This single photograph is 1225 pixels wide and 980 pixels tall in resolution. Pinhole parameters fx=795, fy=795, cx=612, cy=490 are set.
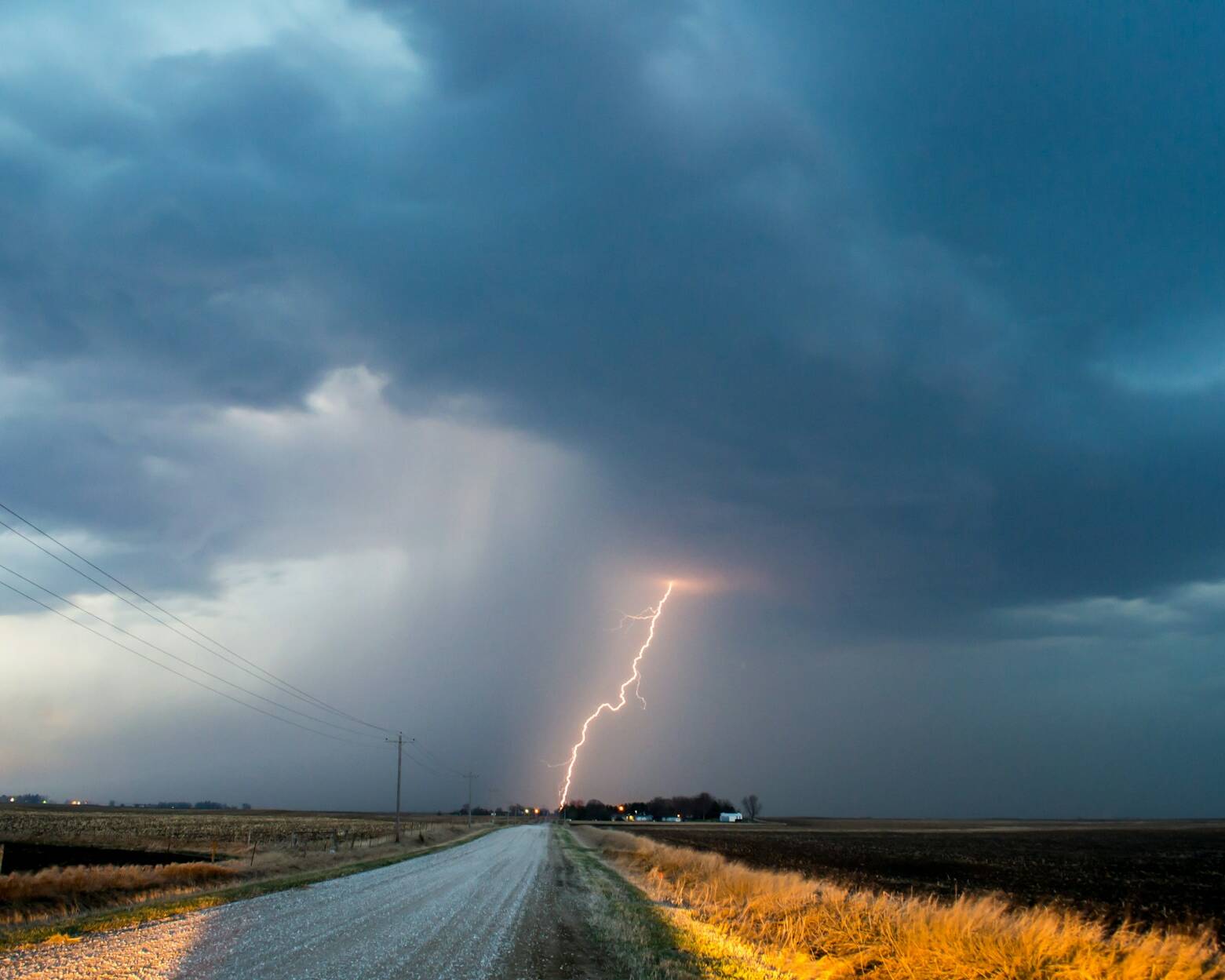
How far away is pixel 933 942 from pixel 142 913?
1661 cm

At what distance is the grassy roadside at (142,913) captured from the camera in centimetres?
1431

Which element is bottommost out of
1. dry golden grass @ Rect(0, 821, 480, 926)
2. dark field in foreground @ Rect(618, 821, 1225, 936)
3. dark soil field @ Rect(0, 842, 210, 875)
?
dark field in foreground @ Rect(618, 821, 1225, 936)

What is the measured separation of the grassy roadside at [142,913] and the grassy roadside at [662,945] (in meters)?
9.46

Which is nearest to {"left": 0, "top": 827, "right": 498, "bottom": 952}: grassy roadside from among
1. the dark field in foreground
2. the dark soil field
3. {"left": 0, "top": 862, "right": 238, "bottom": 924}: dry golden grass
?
{"left": 0, "top": 862, "right": 238, "bottom": 924}: dry golden grass

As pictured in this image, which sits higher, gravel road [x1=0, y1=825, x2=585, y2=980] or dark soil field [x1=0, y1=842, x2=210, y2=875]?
gravel road [x1=0, y1=825, x2=585, y2=980]

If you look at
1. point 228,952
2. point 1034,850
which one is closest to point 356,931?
point 228,952

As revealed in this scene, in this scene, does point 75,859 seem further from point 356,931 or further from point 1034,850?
point 1034,850

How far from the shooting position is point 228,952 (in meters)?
12.6

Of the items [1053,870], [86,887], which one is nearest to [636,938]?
[86,887]

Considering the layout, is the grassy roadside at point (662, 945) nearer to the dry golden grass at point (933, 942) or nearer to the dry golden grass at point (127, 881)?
the dry golden grass at point (933, 942)

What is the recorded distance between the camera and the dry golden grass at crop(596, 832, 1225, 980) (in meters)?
10.4

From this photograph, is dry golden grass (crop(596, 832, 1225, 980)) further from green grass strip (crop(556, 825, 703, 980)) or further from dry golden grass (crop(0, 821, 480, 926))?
dry golden grass (crop(0, 821, 480, 926))

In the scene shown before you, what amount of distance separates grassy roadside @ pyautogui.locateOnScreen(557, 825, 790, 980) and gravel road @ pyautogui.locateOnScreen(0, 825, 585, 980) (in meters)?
1.02

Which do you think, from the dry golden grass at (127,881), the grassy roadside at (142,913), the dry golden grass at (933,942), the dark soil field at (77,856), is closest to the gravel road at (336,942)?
the grassy roadside at (142,913)
